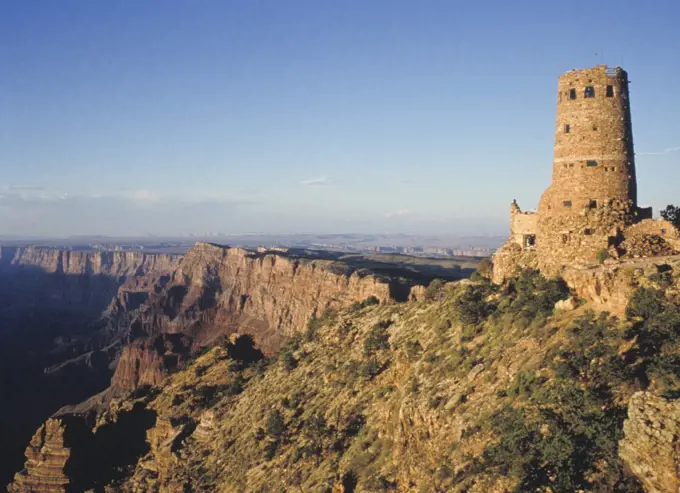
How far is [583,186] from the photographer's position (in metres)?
26.8

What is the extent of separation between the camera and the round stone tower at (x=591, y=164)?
86.2 feet

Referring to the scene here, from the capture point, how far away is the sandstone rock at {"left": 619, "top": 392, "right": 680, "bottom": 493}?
Answer: 13656mm

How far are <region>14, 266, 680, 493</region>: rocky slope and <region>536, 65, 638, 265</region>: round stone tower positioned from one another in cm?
243

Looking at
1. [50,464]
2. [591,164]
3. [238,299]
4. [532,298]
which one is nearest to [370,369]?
[532,298]

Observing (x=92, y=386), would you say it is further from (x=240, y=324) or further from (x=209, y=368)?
(x=209, y=368)

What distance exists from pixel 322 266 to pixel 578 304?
98.1m

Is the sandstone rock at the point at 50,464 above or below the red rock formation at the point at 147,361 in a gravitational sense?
above

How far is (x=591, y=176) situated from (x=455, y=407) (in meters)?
12.0

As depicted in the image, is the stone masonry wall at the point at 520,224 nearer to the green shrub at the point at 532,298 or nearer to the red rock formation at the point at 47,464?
the green shrub at the point at 532,298

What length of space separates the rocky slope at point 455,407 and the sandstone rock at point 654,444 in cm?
4

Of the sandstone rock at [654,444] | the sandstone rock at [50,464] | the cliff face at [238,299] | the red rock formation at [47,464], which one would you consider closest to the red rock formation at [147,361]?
the cliff face at [238,299]

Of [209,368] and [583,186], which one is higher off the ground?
[583,186]

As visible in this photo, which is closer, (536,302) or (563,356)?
(563,356)

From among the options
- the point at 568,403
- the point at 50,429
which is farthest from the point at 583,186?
the point at 50,429
